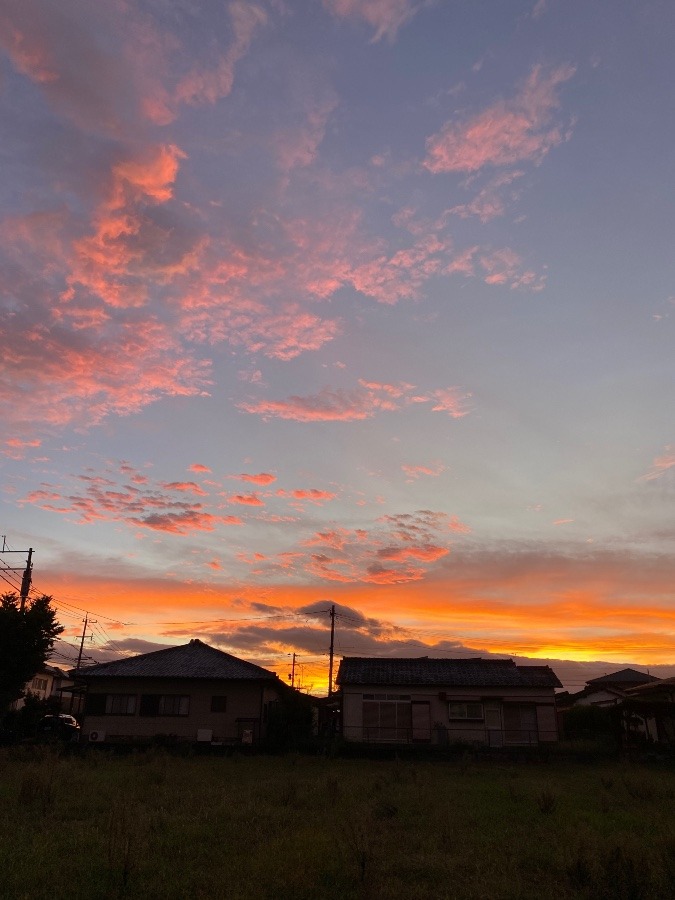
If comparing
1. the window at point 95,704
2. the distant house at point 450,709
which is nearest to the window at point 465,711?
the distant house at point 450,709

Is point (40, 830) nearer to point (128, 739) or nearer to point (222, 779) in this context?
point (222, 779)

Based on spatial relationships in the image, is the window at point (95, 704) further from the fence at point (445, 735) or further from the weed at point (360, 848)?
the weed at point (360, 848)

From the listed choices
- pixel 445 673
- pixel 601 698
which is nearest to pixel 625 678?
pixel 601 698

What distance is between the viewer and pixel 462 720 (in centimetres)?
3491

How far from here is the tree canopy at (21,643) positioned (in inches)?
1085

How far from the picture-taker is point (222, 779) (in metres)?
19.4

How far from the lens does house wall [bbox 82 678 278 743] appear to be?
34188 mm

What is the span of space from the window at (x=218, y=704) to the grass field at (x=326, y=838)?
1572cm

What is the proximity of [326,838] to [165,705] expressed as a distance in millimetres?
26617

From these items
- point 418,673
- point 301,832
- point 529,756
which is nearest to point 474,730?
point 418,673

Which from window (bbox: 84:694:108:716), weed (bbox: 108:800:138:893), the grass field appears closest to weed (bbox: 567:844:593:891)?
the grass field

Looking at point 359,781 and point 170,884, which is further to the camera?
point 359,781

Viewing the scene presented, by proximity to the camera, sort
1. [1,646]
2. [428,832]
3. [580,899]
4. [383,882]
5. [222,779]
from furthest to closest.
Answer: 1. [1,646]
2. [222,779]
3. [428,832]
4. [383,882]
5. [580,899]

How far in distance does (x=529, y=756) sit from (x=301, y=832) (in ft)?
65.4
